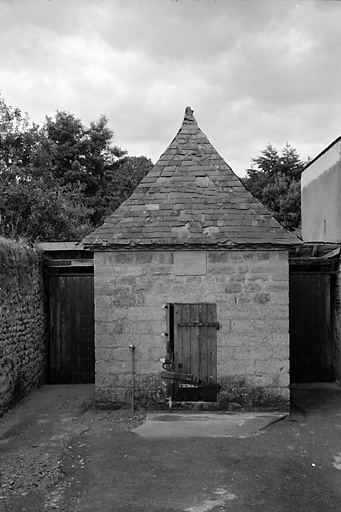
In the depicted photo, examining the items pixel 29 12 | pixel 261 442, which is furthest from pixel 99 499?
pixel 29 12

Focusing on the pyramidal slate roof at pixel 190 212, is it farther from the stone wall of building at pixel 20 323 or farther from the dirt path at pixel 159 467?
the dirt path at pixel 159 467

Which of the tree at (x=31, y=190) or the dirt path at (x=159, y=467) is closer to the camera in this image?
the dirt path at (x=159, y=467)

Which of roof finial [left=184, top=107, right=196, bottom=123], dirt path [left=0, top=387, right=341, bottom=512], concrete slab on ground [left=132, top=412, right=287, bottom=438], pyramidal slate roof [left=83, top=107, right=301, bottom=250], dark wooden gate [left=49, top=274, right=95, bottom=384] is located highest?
roof finial [left=184, top=107, right=196, bottom=123]

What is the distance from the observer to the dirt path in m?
5.72

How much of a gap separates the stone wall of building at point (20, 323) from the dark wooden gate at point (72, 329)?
1.03 feet

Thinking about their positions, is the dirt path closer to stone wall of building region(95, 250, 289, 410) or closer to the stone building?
stone wall of building region(95, 250, 289, 410)

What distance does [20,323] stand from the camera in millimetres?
10117

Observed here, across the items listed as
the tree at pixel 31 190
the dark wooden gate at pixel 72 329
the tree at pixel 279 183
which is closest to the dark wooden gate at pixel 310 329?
the dark wooden gate at pixel 72 329

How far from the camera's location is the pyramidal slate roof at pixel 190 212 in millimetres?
9164

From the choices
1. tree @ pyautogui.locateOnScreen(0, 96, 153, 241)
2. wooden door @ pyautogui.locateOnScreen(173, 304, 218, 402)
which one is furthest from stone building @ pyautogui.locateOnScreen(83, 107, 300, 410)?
tree @ pyautogui.locateOnScreen(0, 96, 153, 241)

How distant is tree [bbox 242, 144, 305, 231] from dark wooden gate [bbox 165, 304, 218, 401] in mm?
19458

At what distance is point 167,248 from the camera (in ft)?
30.2

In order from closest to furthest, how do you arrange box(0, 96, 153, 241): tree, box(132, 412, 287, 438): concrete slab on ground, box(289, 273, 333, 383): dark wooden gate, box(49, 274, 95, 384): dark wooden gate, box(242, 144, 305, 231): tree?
box(132, 412, 287, 438): concrete slab on ground → box(289, 273, 333, 383): dark wooden gate → box(49, 274, 95, 384): dark wooden gate → box(0, 96, 153, 241): tree → box(242, 144, 305, 231): tree

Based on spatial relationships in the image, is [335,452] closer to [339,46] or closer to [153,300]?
[153,300]
